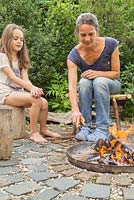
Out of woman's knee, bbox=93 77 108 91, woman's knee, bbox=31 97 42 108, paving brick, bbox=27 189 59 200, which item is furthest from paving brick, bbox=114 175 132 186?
woman's knee, bbox=31 97 42 108

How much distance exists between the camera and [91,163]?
10.4ft

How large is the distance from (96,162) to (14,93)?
5.22 feet

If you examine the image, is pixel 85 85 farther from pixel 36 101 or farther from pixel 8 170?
pixel 8 170

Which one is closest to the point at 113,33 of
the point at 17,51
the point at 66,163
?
the point at 17,51

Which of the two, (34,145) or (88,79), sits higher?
(88,79)

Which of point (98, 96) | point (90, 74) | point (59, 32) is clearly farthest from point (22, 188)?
point (59, 32)

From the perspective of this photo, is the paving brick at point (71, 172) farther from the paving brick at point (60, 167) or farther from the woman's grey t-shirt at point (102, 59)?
the woman's grey t-shirt at point (102, 59)

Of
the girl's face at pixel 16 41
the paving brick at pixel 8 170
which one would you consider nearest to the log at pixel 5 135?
the paving brick at pixel 8 170

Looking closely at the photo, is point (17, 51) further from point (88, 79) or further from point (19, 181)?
point (19, 181)

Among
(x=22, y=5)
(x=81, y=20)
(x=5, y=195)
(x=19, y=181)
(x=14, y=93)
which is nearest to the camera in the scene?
(x=5, y=195)

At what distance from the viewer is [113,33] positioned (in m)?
6.76

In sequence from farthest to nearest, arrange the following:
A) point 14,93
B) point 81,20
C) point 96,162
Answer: point 14,93 → point 81,20 → point 96,162

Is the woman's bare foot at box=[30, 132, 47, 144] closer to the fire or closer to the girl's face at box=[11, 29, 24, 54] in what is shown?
the fire

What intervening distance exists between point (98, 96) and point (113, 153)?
992mm
